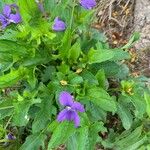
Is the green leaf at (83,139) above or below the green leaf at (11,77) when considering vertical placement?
below

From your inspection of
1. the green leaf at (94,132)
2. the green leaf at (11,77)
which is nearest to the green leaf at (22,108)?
the green leaf at (11,77)

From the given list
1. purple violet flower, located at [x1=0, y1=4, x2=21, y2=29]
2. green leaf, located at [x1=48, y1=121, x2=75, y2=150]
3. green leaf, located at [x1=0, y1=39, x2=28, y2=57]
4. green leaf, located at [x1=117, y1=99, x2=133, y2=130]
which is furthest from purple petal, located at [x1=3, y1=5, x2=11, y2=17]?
green leaf, located at [x1=117, y1=99, x2=133, y2=130]

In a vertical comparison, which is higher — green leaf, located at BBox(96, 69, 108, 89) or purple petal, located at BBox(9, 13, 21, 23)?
purple petal, located at BBox(9, 13, 21, 23)

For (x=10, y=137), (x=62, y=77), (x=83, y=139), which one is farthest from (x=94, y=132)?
(x=10, y=137)

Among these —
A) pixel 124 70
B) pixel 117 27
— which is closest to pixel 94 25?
pixel 117 27

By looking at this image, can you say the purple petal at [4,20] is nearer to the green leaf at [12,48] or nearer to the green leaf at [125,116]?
the green leaf at [12,48]

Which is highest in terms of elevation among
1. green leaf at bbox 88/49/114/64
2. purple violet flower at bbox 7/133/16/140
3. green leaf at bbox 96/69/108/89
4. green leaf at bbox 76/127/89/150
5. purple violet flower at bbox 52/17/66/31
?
purple violet flower at bbox 52/17/66/31

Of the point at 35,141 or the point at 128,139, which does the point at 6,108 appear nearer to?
the point at 35,141

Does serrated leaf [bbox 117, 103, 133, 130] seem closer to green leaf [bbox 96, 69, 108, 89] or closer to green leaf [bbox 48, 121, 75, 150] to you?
green leaf [bbox 96, 69, 108, 89]
